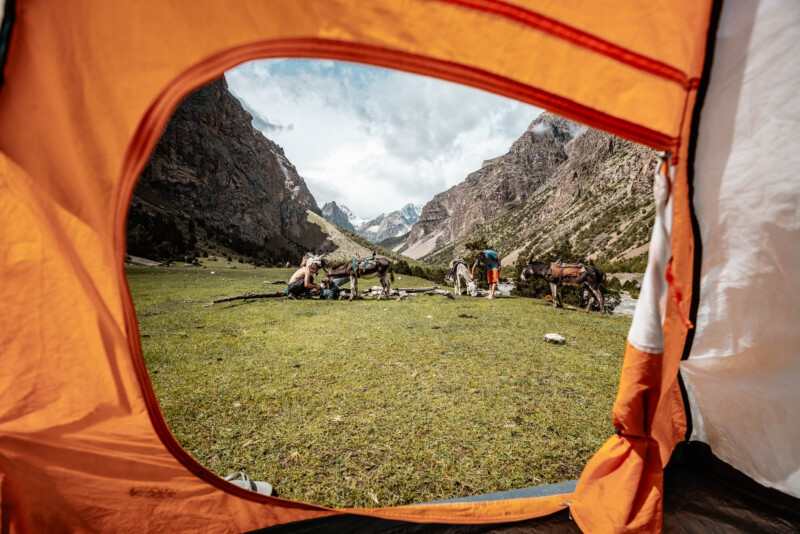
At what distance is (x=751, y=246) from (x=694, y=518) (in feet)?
5.95

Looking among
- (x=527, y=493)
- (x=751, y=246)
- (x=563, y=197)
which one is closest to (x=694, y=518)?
(x=527, y=493)

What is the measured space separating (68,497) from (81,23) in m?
2.42

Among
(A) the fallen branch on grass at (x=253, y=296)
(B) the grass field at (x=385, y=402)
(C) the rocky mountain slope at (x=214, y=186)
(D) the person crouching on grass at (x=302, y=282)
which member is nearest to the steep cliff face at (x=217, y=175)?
(C) the rocky mountain slope at (x=214, y=186)

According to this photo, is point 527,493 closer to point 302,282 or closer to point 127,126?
point 127,126

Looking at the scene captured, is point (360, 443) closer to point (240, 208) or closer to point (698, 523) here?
point (698, 523)

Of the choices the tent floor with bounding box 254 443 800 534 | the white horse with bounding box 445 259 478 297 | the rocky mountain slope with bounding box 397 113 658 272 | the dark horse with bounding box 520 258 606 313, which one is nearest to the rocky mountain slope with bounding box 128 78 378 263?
the white horse with bounding box 445 259 478 297

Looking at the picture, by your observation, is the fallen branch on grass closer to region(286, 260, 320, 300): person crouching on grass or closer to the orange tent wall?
region(286, 260, 320, 300): person crouching on grass

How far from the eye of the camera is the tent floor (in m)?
1.83

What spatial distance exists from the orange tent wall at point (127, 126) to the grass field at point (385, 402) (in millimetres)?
998

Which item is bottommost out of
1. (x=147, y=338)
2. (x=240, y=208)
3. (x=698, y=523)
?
(x=147, y=338)

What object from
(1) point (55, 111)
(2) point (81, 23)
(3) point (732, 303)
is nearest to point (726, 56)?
(3) point (732, 303)

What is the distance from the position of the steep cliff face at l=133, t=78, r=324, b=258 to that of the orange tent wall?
5016cm

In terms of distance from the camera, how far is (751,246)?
1733 mm

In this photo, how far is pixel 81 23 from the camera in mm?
1191
